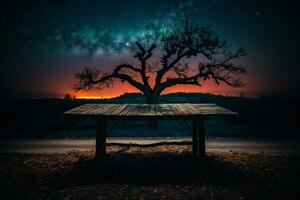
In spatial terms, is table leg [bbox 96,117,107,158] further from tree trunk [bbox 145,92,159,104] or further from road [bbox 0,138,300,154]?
tree trunk [bbox 145,92,159,104]

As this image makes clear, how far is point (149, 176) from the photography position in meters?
10.5

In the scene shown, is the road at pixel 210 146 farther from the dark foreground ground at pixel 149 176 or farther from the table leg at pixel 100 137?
the table leg at pixel 100 137

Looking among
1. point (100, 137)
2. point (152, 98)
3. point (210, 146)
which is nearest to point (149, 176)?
point (100, 137)

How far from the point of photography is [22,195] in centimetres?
852

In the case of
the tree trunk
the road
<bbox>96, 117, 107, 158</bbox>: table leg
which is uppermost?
the tree trunk

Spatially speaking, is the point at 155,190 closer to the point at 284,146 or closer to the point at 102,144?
the point at 102,144

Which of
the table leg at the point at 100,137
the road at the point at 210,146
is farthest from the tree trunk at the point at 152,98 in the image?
the table leg at the point at 100,137

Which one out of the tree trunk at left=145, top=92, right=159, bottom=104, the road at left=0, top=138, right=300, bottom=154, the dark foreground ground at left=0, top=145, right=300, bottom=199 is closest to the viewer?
the dark foreground ground at left=0, top=145, right=300, bottom=199

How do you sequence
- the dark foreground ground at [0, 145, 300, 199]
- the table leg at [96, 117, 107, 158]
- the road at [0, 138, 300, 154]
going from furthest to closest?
the road at [0, 138, 300, 154] → the table leg at [96, 117, 107, 158] → the dark foreground ground at [0, 145, 300, 199]

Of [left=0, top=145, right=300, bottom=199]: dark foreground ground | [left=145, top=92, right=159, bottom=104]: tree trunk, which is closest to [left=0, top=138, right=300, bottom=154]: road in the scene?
[left=0, top=145, right=300, bottom=199]: dark foreground ground

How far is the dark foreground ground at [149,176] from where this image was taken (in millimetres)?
8633

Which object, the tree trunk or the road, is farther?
the tree trunk

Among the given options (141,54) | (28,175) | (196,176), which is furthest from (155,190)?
(141,54)

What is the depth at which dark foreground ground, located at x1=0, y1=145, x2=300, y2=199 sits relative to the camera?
28.3 ft
